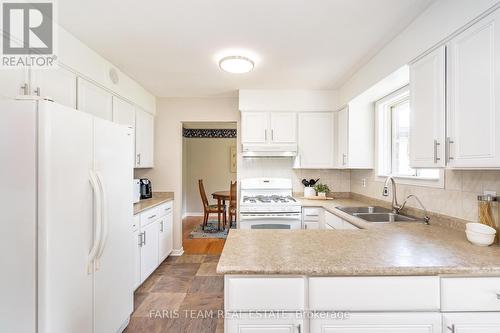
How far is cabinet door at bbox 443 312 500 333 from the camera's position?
105 centimetres

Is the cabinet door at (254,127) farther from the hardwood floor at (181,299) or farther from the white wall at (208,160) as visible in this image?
the white wall at (208,160)

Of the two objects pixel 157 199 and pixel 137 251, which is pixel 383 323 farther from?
pixel 157 199

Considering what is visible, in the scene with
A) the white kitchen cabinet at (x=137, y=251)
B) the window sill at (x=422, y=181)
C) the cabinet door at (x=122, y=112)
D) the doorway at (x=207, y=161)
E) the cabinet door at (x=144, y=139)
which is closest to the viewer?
the window sill at (x=422, y=181)

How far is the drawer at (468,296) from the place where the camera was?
3.49 feet

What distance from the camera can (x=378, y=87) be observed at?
2.38 meters

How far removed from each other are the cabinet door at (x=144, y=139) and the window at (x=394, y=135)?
3059 mm

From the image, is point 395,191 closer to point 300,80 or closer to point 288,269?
point 300,80

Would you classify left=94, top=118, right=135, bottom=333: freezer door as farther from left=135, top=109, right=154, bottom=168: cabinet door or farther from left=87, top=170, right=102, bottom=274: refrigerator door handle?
left=135, top=109, right=154, bottom=168: cabinet door

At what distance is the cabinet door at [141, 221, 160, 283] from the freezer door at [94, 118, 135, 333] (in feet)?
2.24

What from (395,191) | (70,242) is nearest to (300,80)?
(395,191)

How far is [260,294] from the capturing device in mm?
1067

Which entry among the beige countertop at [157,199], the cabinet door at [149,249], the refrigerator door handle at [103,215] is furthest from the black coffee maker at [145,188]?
the refrigerator door handle at [103,215]

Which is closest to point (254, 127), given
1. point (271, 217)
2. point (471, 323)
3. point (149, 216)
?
point (271, 217)

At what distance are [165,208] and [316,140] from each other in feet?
7.63
